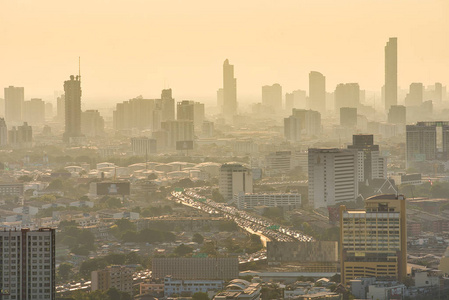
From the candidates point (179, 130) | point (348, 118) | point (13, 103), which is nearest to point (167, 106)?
point (179, 130)

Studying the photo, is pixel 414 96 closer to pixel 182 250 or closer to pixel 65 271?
pixel 182 250

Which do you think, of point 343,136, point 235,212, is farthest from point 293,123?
point 235,212

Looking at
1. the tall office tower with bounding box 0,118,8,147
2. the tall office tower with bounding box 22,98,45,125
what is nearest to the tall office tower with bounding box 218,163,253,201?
the tall office tower with bounding box 0,118,8,147

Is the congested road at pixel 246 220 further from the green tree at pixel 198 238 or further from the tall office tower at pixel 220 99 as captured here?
the tall office tower at pixel 220 99

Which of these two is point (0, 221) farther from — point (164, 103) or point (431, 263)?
point (164, 103)

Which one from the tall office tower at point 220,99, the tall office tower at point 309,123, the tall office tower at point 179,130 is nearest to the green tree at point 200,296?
the tall office tower at point 179,130

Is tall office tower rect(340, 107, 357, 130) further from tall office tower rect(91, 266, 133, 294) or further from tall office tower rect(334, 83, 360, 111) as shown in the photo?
tall office tower rect(91, 266, 133, 294)
